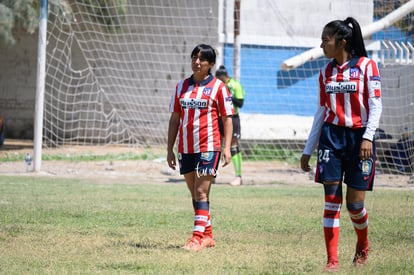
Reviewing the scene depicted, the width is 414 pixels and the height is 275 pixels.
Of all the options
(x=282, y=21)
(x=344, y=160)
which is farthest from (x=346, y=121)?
(x=282, y=21)

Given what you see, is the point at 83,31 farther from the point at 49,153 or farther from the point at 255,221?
the point at 255,221

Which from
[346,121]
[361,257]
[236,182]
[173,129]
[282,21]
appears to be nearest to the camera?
[346,121]

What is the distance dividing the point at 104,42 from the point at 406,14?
9.52 meters

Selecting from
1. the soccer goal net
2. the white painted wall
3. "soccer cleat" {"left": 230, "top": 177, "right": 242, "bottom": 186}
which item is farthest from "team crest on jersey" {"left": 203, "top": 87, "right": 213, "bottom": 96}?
the white painted wall

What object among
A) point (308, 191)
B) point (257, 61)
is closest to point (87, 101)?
point (257, 61)

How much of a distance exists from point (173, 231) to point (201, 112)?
5.22 feet

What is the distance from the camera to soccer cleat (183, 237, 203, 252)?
281 inches

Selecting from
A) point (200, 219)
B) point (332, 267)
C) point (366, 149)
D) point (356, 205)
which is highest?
point (366, 149)

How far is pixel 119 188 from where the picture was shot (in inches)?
523

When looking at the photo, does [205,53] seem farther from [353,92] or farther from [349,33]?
[353,92]

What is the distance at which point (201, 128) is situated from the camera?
7531mm

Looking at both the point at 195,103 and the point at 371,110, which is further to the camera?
the point at 195,103

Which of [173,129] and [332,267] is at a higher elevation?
[173,129]

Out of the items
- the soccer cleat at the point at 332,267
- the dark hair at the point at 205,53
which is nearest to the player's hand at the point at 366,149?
the soccer cleat at the point at 332,267
